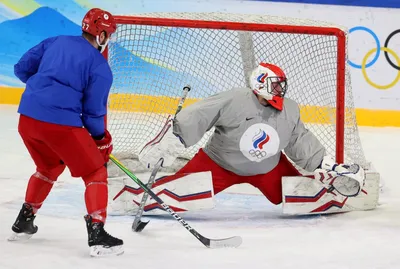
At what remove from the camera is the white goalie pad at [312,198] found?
13.3 feet

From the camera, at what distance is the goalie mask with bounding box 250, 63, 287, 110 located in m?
3.86

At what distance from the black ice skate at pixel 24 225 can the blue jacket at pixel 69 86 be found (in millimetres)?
439

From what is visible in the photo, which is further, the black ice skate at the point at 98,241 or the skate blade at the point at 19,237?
the skate blade at the point at 19,237

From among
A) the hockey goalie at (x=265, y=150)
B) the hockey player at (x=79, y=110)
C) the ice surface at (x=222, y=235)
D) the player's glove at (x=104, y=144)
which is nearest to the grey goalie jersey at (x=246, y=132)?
the hockey goalie at (x=265, y=150)

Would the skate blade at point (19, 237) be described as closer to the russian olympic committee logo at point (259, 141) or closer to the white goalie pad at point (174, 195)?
the white goalie pad at point (174, 195)

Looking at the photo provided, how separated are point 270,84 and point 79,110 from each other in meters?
0.92

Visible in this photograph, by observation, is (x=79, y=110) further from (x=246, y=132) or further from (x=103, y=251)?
(x=246, y=132)

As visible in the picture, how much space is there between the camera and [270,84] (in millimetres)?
3854

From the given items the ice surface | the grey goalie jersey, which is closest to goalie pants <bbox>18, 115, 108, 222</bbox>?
the ice surface

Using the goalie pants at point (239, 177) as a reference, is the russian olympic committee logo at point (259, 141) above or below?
above

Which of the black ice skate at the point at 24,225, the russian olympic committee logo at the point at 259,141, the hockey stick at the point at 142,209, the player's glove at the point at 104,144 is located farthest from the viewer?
the russian olympic committee logo at the point at 259,141

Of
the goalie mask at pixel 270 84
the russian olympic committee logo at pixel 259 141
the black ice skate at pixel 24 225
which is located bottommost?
the black ice skate at pixel 24 225

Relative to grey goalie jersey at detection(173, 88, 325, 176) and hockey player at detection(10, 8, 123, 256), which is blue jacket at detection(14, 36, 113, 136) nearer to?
hockey player at detection(10, 8, 123, 256)

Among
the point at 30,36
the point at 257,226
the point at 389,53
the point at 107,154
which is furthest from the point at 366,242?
the point at 30,36
